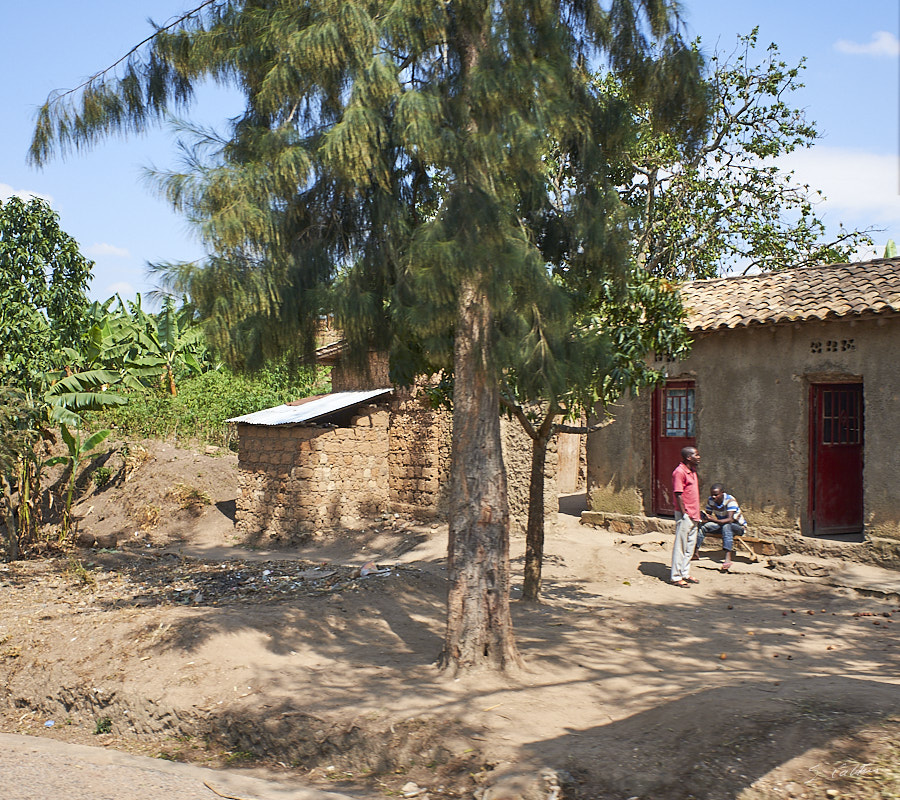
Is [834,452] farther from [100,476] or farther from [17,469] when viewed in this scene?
[100,476]

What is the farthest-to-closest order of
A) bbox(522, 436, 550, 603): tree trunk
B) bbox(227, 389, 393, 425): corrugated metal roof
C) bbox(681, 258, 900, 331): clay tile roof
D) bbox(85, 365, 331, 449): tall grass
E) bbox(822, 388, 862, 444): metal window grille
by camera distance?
1. bbox(85, 365, 331, 449): tall grass
2. bbox(227, 389, 393, 425): corrugated metal roof
3. bbox(822, 388, 862, 444): metal window grille
4. bbox(681, 258, 900, 331): clay tile roof
5. bbox(522, 436, 550, 603): tree trunk

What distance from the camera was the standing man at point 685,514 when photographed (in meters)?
10.9

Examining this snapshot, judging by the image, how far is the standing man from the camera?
10.9 meters

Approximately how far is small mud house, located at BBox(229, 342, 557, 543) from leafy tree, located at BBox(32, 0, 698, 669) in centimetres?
712

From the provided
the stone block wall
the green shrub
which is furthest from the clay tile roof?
the green shrub

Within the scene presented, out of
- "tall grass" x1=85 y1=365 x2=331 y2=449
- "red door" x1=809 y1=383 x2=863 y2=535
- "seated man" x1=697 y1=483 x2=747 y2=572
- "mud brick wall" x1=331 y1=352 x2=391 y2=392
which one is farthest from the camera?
"tall grass" x1=85 y1=365 x2=331 y2=449

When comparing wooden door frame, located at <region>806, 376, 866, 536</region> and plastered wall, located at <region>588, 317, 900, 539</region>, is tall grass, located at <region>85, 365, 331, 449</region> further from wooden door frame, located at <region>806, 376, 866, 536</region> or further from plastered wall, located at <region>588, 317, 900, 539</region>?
wooden door frame, located at <region>806, 376, 866, 536</region>

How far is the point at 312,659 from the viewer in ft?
25.5

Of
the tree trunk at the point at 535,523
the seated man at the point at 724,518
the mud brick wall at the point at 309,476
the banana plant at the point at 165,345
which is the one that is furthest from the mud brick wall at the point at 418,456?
the banana plant at the point at 165,345

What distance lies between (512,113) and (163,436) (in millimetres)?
15894

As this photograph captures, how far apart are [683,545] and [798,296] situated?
3.84m

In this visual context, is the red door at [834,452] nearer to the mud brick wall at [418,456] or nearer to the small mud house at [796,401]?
the small mud house at [796,401]

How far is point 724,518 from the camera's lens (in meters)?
11.7

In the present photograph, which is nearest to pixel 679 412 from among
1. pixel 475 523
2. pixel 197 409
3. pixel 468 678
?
pixel 475 523
